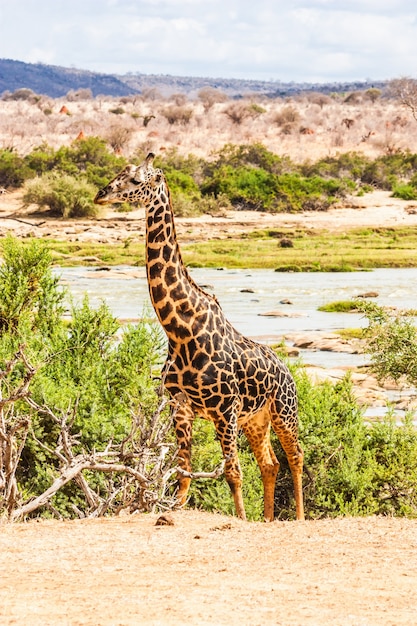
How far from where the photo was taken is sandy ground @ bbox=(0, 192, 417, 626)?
186 inches

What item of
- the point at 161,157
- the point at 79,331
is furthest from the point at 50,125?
the point at 79,331

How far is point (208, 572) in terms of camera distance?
18.0ft

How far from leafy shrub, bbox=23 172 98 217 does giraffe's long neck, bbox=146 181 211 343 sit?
1173 inches

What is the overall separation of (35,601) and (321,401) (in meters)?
6.45

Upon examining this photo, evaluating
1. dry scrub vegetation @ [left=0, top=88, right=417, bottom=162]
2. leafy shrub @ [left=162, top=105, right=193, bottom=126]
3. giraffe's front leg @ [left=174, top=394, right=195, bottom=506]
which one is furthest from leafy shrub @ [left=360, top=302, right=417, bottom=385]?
leafy shrub @ [left=162, top=105, right=193, bottom=126]

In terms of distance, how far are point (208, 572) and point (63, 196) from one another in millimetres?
32563

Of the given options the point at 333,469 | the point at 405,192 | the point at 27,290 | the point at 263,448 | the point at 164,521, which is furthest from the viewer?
→ the point at 405,192

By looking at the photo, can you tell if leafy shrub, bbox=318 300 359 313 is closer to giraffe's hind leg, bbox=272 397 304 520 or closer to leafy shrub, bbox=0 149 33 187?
giraffe's hind leg, bbox=272 397 304 520

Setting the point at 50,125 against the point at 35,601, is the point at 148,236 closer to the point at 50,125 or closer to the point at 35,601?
the point at 35,601

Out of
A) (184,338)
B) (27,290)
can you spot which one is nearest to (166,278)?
(184,338)

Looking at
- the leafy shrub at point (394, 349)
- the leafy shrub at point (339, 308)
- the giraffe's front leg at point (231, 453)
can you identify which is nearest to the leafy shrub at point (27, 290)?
the leafy shrub at point (394, 349)

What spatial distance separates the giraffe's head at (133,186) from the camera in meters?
7.54

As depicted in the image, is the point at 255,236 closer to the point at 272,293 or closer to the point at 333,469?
the point at 272,293

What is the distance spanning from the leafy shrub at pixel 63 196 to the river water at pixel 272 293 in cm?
776
